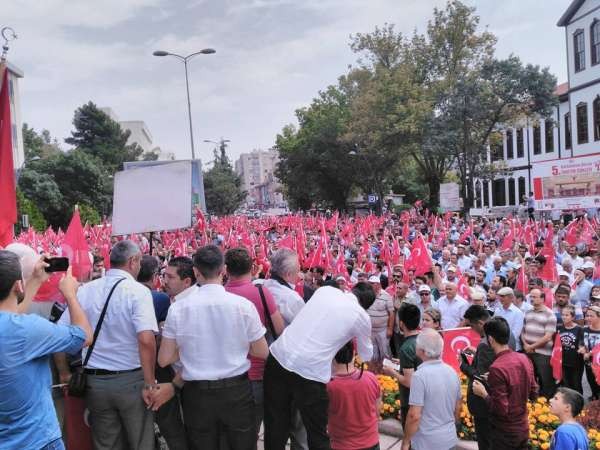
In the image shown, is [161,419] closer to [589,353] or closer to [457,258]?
[589,353]

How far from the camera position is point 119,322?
11.8ft

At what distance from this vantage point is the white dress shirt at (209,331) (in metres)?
3.48

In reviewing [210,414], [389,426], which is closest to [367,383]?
[210,414]

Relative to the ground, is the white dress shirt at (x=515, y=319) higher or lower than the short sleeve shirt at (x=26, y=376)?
lower

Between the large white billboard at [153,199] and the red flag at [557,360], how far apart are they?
14.8 feet

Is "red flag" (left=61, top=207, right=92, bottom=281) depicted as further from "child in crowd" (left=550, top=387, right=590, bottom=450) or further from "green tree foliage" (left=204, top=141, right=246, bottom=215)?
"green tree foliage" (left=204, top=141, right=246, bottom=215)

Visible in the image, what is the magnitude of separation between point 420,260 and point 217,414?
23.9ft

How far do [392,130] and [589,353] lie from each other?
75.6 feet

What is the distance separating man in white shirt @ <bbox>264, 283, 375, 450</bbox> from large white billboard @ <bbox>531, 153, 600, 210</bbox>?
17.4 m

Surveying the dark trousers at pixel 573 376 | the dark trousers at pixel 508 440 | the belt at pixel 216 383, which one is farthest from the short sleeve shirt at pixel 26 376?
the dark trousers at pixel 573 376

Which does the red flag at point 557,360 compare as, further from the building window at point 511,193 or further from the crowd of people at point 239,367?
the building window at point 511,193

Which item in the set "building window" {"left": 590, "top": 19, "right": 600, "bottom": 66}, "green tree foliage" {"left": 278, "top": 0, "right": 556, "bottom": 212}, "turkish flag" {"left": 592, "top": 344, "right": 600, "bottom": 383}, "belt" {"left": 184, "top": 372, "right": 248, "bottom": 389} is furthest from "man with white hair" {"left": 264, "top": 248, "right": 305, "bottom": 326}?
"building window" {"left": 590, "top": 19, "right": 600, "bottom": 66}

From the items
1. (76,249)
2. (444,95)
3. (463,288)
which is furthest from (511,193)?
(76,249)

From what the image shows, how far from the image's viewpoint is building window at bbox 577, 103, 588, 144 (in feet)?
117
